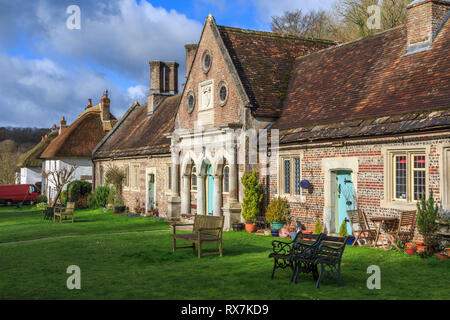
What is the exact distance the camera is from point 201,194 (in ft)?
71.1

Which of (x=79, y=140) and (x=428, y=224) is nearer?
(x=428, y=224)

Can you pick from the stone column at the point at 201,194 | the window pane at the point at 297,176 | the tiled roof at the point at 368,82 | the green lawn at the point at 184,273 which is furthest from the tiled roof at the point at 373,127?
the stone column at the point at 201,194

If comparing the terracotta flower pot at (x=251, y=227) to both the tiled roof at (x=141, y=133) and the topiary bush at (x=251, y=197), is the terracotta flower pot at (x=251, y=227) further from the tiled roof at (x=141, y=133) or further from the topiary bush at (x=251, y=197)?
the tiled roof at (x=141, y=133)

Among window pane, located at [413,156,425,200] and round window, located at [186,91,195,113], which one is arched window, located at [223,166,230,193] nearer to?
round window, located at [186,91,195,113]

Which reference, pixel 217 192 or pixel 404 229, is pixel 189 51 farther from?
pixel 404 229

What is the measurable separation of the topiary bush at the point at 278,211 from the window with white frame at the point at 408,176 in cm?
433

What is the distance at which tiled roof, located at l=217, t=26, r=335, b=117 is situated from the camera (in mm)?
19062

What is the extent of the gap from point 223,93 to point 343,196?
713cm

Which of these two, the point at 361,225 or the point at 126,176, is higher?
the point at 126,176

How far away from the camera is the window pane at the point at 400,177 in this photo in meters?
13.3

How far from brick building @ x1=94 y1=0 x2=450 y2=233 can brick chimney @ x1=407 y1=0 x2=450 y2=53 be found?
1.2 inches

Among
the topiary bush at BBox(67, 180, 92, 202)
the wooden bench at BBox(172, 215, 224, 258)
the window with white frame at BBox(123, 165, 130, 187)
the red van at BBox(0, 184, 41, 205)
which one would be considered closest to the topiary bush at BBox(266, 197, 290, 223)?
the wooden bench at BBox(172, 215, 224, 258)

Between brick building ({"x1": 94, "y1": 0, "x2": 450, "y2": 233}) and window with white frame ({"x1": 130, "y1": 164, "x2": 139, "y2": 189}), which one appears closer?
brick building ({"x1": 94, "y1": 0, "x2": 450, "y2": 233})

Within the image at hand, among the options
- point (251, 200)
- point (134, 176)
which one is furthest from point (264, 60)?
point (134, 176)
